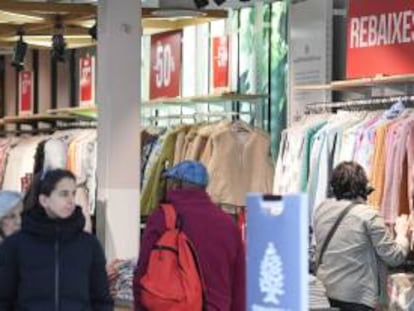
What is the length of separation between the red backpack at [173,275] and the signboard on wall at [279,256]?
78.3 inches

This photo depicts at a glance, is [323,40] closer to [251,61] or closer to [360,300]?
[251,61]

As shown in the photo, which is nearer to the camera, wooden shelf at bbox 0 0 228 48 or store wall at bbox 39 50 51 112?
wooden shelf at bbox 0 0 228 48

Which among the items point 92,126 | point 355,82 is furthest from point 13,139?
point 355,82

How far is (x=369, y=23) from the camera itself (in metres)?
7.96

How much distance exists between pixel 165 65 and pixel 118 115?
3518mm

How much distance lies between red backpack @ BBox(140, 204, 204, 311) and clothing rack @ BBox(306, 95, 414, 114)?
107 inches

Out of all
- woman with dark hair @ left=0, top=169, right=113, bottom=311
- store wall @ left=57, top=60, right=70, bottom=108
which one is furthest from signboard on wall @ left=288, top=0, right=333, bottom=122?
store wall @ left=57, top=60, right=70, bottom=108

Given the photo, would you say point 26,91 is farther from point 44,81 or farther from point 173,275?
point 173,275

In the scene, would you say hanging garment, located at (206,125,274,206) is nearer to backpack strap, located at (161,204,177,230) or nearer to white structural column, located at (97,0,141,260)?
white structural column, located at (97,0,141,260)

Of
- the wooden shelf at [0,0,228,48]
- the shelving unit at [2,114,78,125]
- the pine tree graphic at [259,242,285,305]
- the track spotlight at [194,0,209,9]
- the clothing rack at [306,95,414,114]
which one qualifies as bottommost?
the pine tree graphic at [259,242,285,305]

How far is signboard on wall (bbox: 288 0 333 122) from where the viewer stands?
Answer: 8984 millimetres

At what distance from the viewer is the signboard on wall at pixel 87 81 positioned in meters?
12.9

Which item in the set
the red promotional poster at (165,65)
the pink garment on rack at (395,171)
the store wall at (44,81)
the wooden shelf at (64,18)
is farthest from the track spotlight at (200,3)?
the store wall at (44,81)

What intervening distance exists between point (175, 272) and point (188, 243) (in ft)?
0.51
